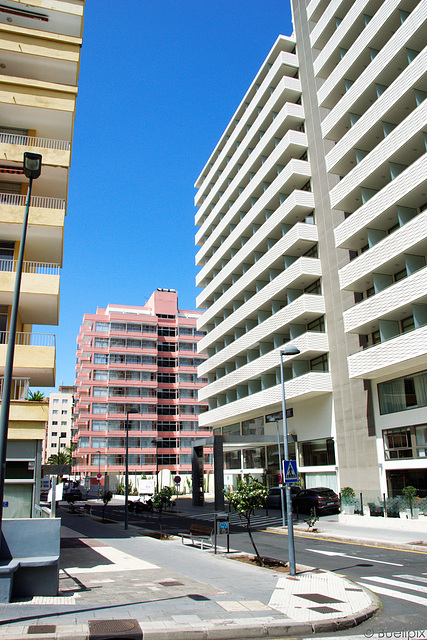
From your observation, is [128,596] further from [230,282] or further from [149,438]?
[149,438]

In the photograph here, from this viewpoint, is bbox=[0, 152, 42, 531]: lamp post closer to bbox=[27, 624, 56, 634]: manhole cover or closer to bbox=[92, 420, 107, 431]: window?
bbox=[27, 624, 56, 634]: manhole cover

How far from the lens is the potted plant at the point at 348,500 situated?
30.1m

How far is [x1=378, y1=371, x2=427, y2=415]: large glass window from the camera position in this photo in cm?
2811

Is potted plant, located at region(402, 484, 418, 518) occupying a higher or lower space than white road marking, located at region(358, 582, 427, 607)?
higher

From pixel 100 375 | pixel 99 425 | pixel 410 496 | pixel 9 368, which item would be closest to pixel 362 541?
pixel 410 496

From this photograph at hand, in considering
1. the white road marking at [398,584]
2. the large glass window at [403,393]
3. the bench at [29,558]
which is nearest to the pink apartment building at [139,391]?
the large glass window at [403,393]

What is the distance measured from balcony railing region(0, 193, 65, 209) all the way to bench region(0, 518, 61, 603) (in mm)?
A: 12496

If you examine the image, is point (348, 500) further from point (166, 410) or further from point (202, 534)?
point (166, 410)

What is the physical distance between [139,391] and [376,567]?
82.1 m

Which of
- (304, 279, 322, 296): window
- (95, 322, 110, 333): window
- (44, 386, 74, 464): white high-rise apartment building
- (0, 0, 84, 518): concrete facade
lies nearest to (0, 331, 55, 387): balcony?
(0, 0, 84, 518): concrete facade

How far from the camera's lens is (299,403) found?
41.1m

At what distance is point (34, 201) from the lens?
70.5ft

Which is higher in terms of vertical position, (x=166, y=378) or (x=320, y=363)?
(x=166, y=378)

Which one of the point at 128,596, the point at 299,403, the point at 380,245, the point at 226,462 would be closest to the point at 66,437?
the point at 226,462
